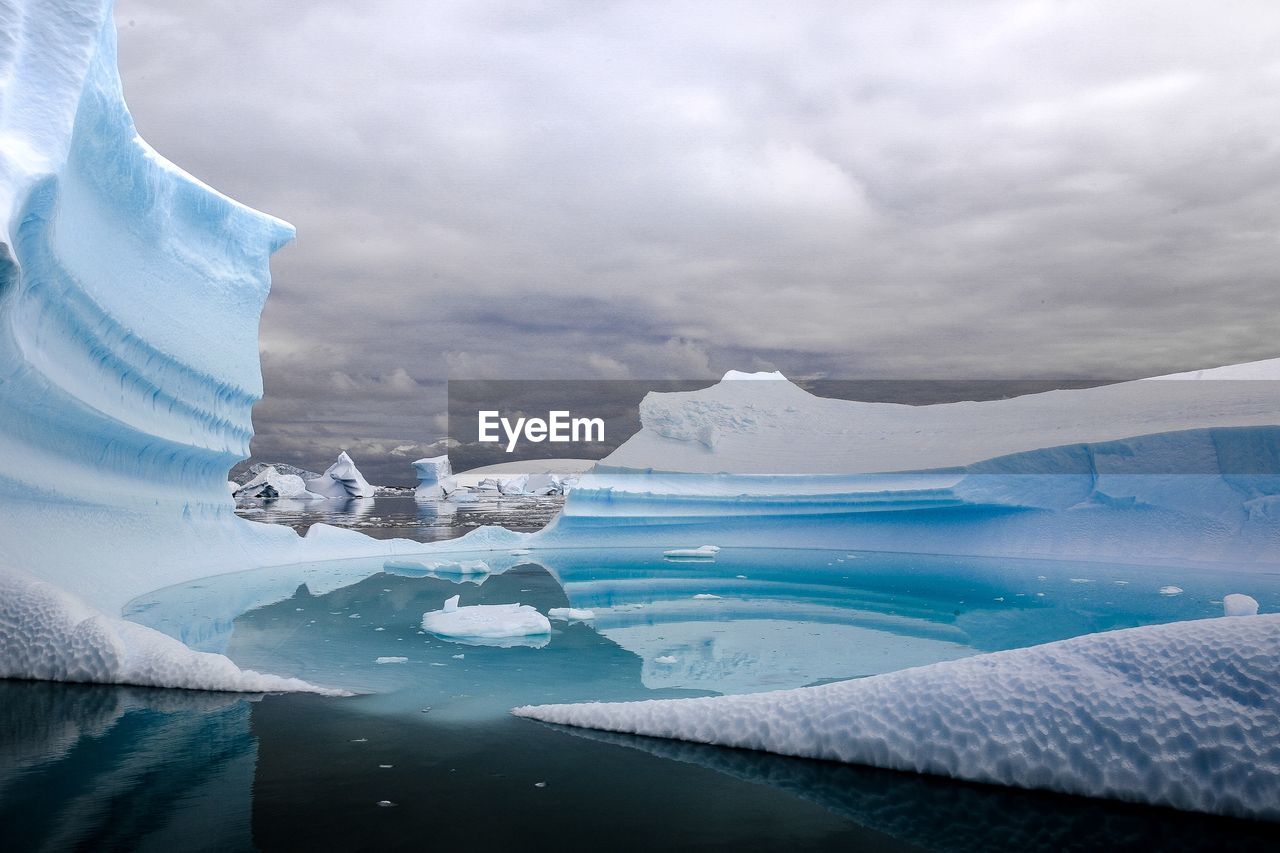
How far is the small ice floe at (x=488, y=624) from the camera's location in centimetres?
616

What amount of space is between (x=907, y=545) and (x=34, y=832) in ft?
44.5

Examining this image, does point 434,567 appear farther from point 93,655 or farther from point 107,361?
point 93,655

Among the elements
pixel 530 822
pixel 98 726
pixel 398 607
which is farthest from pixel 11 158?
pixel 398 607

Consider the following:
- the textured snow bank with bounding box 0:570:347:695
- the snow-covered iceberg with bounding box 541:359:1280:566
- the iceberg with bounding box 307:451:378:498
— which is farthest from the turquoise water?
the iceberg with bounding box 307:451:378:498

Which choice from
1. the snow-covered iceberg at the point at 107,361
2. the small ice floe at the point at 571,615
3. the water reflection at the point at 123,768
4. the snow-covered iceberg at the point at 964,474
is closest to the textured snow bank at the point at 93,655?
the snow-covered iceberg at the point at 107,361

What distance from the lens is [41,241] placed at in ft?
17.8

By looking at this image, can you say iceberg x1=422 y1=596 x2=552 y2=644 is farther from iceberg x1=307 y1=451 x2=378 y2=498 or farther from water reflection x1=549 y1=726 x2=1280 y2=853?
iceberg x1=307 y1=451 x2=378 y2=498

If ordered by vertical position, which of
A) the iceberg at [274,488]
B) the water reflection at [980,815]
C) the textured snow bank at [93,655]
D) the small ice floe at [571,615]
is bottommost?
the water reflection at [980,815]

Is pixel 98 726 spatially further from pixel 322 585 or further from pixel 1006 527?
pixel 1006 527

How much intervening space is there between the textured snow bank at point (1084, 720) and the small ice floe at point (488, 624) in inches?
117

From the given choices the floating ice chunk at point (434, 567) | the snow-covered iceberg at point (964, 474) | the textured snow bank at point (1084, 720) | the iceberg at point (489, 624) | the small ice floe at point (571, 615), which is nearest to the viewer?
the textured snow bank at point (1084, 720)

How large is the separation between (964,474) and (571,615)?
854cm

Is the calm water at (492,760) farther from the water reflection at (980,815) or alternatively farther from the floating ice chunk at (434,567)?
the floating ice chunk at (434,567)

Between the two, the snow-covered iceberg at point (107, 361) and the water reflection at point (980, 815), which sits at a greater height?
the snow-covered iceberg at point (107, 361)
